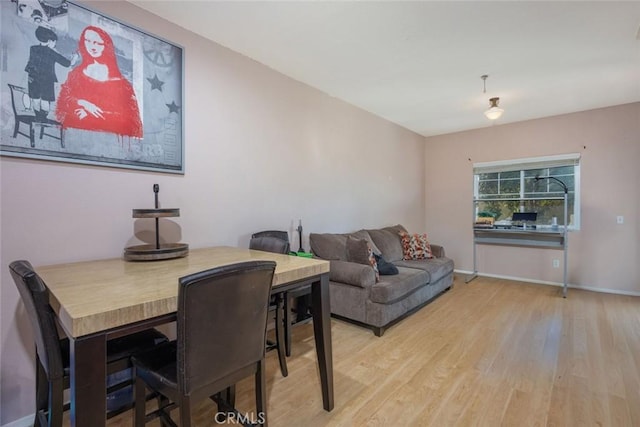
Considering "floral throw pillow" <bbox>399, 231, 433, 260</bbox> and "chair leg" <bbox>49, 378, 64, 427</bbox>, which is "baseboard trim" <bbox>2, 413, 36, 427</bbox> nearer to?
"chair leg" <bbox>49, 378, 64, 427</bbox>

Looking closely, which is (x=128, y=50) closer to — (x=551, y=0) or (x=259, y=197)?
(x=259, y=197)

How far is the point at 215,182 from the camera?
2588 mm

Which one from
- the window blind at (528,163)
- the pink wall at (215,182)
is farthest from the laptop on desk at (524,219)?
the pink wall at (215,182)

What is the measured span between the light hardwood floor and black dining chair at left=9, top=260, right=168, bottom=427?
0.55m

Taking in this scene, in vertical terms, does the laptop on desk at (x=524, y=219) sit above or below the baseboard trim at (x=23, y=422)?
above

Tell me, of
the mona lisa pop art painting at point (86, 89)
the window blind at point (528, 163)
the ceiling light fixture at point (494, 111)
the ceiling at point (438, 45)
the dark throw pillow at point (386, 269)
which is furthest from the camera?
the window blind at point (528, 163)

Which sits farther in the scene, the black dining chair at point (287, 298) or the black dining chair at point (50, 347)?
the black dining chair at point (287, 298)

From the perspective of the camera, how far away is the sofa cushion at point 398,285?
9.27 feet

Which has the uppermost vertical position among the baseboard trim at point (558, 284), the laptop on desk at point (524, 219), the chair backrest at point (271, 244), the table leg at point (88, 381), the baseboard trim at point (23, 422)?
the laptop on desk at point (524, 219)

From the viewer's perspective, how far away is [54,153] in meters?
1.76

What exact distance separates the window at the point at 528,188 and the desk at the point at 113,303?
4597 millimetres

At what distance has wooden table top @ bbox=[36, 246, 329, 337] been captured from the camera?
91cm

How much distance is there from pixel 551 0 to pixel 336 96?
223 cm

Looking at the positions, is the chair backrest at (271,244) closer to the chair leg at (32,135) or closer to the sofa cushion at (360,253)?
the sofa cushion at (360,253)
